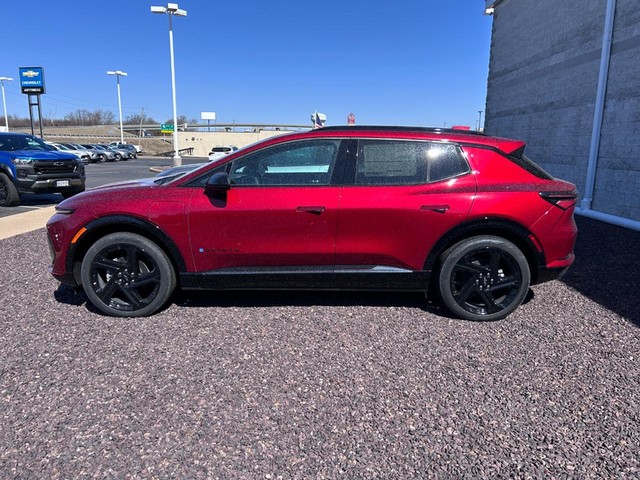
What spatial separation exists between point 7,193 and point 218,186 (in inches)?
378

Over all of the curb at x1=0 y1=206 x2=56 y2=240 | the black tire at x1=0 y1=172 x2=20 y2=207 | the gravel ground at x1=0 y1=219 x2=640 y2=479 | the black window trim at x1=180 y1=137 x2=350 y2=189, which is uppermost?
the black window trim at x1=180 y1=137 x2=350 y2=189

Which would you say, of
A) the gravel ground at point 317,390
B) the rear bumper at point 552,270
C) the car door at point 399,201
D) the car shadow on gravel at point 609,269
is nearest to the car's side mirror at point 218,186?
the car door at point 399,201

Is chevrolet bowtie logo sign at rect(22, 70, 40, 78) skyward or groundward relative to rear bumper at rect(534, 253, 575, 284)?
skyward

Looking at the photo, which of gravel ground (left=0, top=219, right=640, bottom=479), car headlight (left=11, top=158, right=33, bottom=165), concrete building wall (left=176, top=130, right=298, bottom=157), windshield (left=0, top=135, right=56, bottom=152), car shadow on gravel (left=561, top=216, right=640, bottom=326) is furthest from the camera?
concrete building wall (left=176, top=130, right=298, bottom=157)

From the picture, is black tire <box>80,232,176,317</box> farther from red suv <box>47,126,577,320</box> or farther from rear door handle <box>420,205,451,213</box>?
rear door handle <box>420,205,451,213</box>

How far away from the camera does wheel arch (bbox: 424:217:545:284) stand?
384 cm

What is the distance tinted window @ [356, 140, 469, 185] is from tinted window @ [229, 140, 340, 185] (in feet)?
0.92

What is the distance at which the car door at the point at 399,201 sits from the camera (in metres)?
3.80

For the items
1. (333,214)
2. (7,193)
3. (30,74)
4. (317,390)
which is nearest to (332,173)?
(333,214)

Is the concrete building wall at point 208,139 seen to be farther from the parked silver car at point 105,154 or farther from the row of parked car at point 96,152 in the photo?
the parked silver car at point 105,154

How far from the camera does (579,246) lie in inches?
272

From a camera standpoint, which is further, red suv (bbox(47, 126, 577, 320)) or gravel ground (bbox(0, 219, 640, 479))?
red suv (bbox(47, 126, 577, 320))

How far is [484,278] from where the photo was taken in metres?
3.95

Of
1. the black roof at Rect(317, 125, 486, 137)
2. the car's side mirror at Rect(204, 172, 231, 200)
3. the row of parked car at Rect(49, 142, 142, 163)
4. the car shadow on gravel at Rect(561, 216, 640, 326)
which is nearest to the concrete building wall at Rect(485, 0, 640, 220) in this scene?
the car shadow on gravel at Rect(561, 216, 640, 326)
